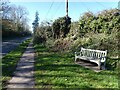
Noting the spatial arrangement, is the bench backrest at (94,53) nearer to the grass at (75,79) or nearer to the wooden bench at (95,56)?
the wooden bench at (95,56)

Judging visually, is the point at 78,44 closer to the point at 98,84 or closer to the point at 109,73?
the point at 109,73

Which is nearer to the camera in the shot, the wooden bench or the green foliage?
the wooden bench

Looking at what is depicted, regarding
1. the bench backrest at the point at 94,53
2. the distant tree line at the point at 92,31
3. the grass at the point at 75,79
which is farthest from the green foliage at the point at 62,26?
the grass at the point at 75,79

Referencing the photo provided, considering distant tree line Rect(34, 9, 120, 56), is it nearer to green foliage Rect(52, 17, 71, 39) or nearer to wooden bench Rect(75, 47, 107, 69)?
green foliage Rect(52, 17, 71, 39)

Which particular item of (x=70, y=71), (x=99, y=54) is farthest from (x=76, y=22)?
(x=70, y=71)

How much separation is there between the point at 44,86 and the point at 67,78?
1.20 metres

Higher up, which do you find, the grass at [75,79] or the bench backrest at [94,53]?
the bench backrest at [94,53]

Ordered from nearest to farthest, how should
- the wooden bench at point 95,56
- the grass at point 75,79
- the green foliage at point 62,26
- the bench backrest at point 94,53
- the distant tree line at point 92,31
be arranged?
the grass at point 75,79 → the wooden bench at point 95,56 → the bench backrest at point 94,53 → the distant tree line at point 92,31 → the green foliage at point 62,26

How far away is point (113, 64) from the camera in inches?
430

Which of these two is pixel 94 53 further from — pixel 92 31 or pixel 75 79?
pixel 92 31

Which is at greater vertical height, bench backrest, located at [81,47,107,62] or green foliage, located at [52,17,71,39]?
green foliage, located at [52,17,71,39]

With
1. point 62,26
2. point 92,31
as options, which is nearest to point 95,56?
point 92,31

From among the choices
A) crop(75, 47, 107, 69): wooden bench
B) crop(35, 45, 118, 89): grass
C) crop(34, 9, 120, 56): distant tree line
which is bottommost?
crop(35, 45, 118, 89): grass

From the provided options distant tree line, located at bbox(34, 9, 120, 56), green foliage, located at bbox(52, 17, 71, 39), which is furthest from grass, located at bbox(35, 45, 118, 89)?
green foliage, located at bbox(52, 17, 71, 39)
